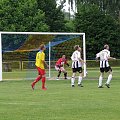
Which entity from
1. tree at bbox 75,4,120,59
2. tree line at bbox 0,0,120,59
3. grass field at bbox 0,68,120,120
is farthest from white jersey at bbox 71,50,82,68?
tree at bbox 75,4,120,59

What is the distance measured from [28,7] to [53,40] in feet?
113

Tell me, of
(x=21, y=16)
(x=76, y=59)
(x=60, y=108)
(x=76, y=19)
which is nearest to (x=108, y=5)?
(x=76, y=19)

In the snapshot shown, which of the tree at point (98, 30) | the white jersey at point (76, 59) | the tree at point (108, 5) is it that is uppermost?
the tree at point (108, 5)

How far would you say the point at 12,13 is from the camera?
231ft

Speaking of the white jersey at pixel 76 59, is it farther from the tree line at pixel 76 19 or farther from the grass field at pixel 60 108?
the tree line at pixel 76 19

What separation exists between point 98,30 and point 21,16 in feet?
42.8

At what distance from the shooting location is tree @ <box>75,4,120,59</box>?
76.7 m

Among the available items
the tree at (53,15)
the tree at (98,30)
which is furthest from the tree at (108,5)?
the tree at (53,15)

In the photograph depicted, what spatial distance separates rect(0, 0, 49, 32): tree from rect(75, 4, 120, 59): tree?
8.78 m

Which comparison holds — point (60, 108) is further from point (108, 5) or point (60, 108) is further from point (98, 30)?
point (98, 30)

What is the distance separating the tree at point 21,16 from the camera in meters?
69.4

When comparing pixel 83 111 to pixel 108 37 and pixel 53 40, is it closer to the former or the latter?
pixel 53 40

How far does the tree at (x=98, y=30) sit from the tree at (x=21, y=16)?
8785 millimetres

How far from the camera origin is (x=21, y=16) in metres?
70.2
